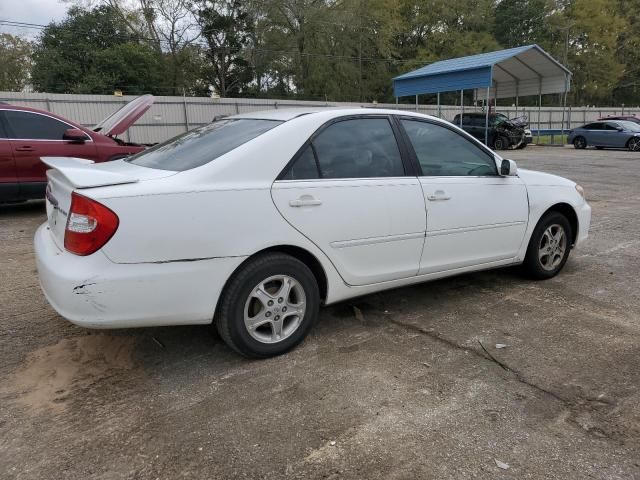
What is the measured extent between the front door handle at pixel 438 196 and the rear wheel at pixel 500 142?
72.7 feet

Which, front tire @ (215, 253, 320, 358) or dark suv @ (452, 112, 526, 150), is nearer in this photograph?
front tire @ (215, 253, 320, 358)

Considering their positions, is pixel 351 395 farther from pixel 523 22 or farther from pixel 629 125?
pixel 523 22

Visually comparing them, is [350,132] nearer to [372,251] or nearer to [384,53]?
[372,251]

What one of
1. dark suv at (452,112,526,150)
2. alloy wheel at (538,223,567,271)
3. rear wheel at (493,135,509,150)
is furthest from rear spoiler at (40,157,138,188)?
rear wheel at (493,135,509,150)

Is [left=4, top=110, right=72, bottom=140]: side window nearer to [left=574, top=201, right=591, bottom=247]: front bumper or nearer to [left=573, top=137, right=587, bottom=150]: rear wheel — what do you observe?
[left=574, top=201, right=591, bottom=247]: front bumper

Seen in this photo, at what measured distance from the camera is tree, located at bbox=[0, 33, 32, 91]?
37.3 metres

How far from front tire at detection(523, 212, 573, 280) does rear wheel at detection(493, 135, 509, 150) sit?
2079cm

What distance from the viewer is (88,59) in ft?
106

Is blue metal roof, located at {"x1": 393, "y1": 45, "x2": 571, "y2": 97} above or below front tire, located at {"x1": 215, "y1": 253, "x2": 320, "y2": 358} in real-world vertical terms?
above

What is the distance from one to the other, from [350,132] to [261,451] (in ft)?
7.08

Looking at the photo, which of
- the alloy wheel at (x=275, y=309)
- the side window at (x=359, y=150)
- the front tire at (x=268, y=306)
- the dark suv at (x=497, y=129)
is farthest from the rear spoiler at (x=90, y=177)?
the dark suv at (x=497, y=129)

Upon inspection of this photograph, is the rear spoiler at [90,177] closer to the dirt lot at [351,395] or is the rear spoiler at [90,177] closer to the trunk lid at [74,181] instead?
the trunk lid at [74,181]

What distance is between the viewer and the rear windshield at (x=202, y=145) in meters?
3.27

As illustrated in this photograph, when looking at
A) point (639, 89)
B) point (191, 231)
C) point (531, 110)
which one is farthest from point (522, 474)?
point (639, 89)
